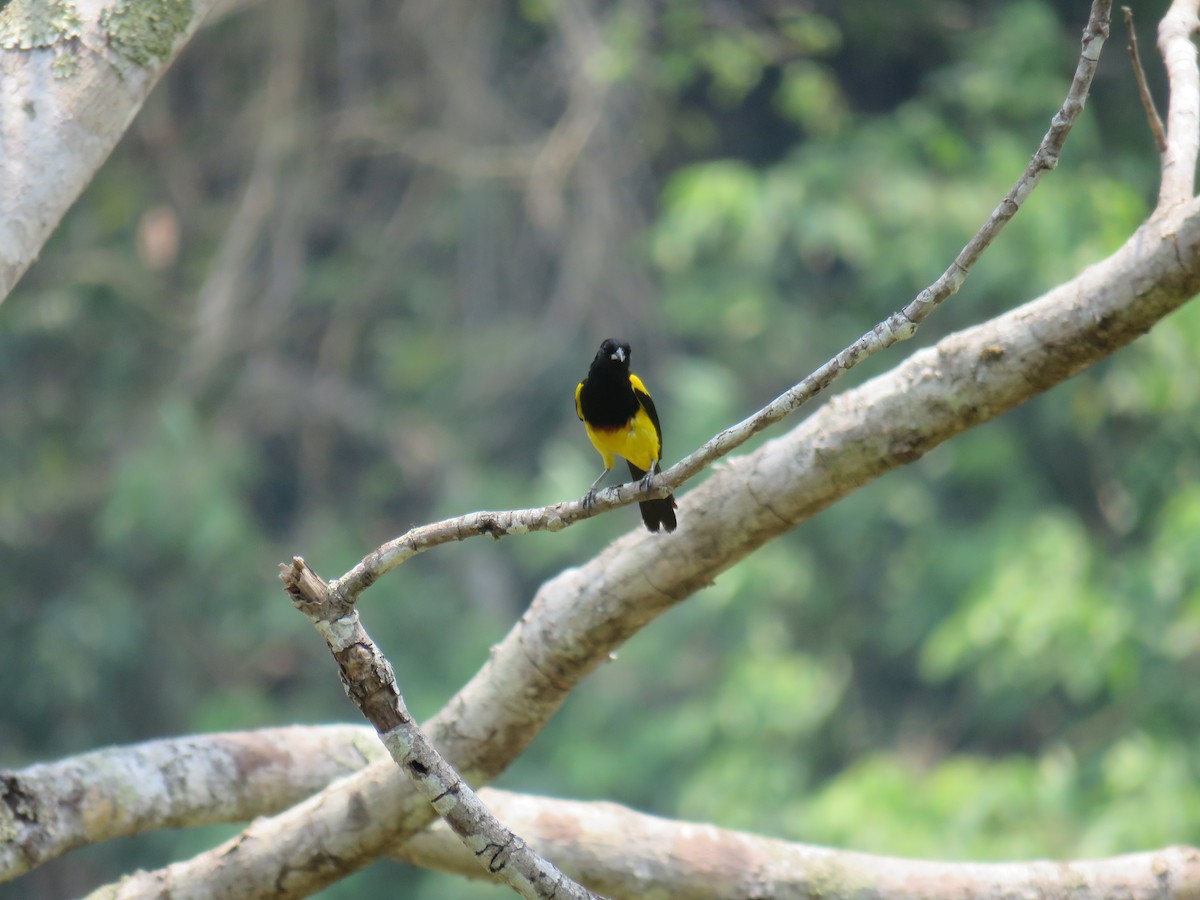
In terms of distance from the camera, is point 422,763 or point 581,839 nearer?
point 422,763

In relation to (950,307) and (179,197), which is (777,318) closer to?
(950,307)

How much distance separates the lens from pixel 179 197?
15055mm

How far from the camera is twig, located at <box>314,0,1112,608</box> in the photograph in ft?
8.84

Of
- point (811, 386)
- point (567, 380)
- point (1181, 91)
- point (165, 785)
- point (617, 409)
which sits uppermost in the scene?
point (567, 380)

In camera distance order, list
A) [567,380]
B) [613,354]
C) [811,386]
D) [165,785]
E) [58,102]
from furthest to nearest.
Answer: [567,380], [613,354], [165,785], [58,102], [811,386]

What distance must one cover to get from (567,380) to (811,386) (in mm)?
12009

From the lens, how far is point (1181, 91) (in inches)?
136

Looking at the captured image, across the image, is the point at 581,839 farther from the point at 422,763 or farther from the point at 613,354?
the point at 613,354

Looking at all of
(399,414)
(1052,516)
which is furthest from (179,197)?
(1052,516)

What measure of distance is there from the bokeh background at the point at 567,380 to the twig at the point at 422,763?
318 inches

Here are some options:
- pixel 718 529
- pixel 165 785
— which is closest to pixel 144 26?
pixel 718 529

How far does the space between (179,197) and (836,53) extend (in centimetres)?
765

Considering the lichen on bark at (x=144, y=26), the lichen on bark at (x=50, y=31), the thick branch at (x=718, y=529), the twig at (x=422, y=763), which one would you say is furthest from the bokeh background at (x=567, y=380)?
the lichen on bark at (x=50, y=31)

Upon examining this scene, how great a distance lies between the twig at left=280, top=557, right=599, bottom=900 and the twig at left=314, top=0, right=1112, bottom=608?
84 mm
